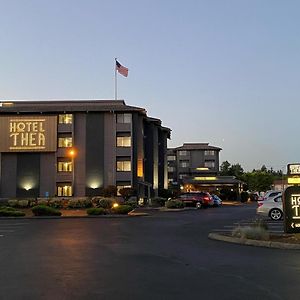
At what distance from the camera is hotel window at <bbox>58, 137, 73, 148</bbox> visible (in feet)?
189

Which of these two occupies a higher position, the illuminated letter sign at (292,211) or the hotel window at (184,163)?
the hotel window at (184,163)

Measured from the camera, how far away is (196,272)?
9.63m

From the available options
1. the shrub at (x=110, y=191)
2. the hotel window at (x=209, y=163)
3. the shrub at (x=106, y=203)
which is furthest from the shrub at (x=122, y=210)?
the hotel window at (x=209, y=163)

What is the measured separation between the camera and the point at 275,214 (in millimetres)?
27141

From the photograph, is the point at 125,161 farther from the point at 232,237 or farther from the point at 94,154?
the point at 232,237

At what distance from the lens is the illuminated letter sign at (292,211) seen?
16.0 metres

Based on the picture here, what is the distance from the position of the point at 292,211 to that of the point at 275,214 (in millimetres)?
11432

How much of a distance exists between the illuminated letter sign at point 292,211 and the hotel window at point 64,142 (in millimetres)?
43694

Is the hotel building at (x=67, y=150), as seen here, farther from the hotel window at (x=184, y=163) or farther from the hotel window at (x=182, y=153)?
the hotel window at (x=184, y=163)

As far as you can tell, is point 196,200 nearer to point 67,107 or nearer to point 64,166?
point 64,166

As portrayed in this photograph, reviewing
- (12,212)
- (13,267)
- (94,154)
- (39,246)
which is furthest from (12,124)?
(13,267)

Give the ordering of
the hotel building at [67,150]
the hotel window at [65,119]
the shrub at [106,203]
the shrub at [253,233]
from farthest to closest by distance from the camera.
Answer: the hotel window at [65,119]
the hotel building at [67,150]
the shrub at [106,203]
the shrub at [253,233]

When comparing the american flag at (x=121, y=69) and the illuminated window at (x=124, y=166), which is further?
the illuminated window at (x=124, y=166)

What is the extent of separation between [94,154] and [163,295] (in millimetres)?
49904
